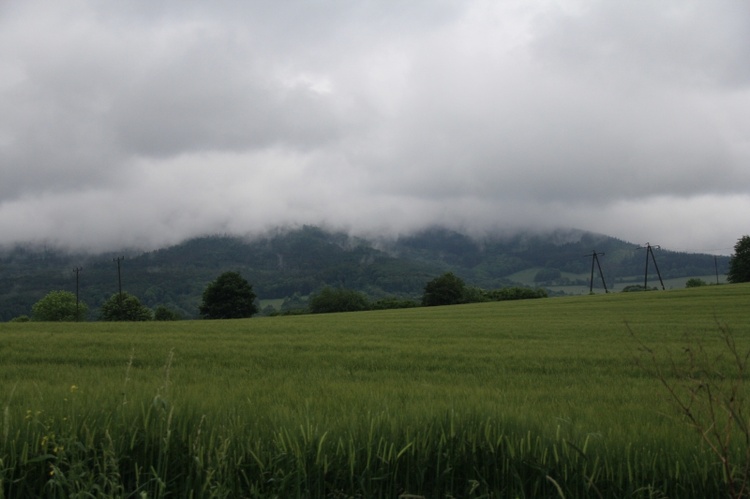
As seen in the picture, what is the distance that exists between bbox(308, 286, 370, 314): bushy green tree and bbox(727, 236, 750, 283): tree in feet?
310

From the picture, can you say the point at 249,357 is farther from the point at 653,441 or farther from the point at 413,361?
the point at 653,441

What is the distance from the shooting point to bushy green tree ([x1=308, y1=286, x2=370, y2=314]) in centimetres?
16050

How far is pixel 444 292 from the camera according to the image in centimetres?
13162

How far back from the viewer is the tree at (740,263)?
391 feet

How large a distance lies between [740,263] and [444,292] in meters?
67.8

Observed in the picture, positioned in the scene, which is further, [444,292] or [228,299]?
[444,292]

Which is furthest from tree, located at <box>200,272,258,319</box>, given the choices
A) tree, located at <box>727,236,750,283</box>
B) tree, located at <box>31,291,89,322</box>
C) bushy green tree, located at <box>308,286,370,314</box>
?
tree, located at <box>727,236,750,283</box>

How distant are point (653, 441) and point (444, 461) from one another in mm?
1711

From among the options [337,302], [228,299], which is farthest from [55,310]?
[337,302]

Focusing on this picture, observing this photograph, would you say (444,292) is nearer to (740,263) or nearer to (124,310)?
(740,263)

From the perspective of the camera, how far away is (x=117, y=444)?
3.56 meters

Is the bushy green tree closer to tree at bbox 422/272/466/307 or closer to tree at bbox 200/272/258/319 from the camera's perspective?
tree at bbox 422/272/466/307

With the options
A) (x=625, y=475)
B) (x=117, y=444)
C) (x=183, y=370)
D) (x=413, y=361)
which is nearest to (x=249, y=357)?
(x=183, y=370)

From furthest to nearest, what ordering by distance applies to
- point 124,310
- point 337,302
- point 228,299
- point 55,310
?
point 337,302 → point 55,310 → point 124,310 → point 228,299
